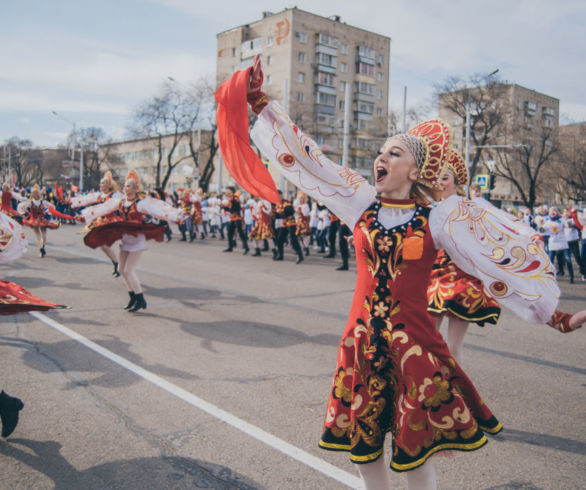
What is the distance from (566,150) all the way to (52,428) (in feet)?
165

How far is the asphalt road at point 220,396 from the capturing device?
3.14 m

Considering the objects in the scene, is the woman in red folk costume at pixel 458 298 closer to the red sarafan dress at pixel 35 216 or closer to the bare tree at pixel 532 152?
the red sarafan dress at pixel 35 216

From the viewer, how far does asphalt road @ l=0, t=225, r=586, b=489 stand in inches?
124

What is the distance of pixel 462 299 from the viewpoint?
3.97m

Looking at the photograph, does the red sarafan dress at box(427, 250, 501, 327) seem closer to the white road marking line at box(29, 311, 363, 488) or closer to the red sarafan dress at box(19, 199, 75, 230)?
the white road marking line at box(29, 311, 363, 488)

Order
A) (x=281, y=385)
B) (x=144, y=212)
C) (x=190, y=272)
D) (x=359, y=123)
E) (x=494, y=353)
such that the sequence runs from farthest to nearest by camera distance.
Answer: (x=359, y=123), (x=190, y=272), (x=144, y=212), (x=494, y=353), (x=281, y=385)

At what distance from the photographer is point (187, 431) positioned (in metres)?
3.66

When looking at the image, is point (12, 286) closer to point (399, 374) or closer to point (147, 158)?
point (399, 374)

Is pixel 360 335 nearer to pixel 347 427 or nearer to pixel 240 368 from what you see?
pixel 347 427

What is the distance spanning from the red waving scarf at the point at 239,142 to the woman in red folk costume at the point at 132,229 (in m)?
4.68

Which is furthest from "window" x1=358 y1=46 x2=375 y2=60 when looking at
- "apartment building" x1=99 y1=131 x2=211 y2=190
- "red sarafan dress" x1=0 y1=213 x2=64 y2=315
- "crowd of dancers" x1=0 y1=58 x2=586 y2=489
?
"crowd of dancers" x1=0 y1=58 x2=586 y2=489

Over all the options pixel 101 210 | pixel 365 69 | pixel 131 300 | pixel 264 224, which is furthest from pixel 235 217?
pixel 365 69

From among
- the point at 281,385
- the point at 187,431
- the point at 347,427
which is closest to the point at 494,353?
the point at 281,385

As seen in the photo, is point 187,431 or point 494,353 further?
point 494,353
